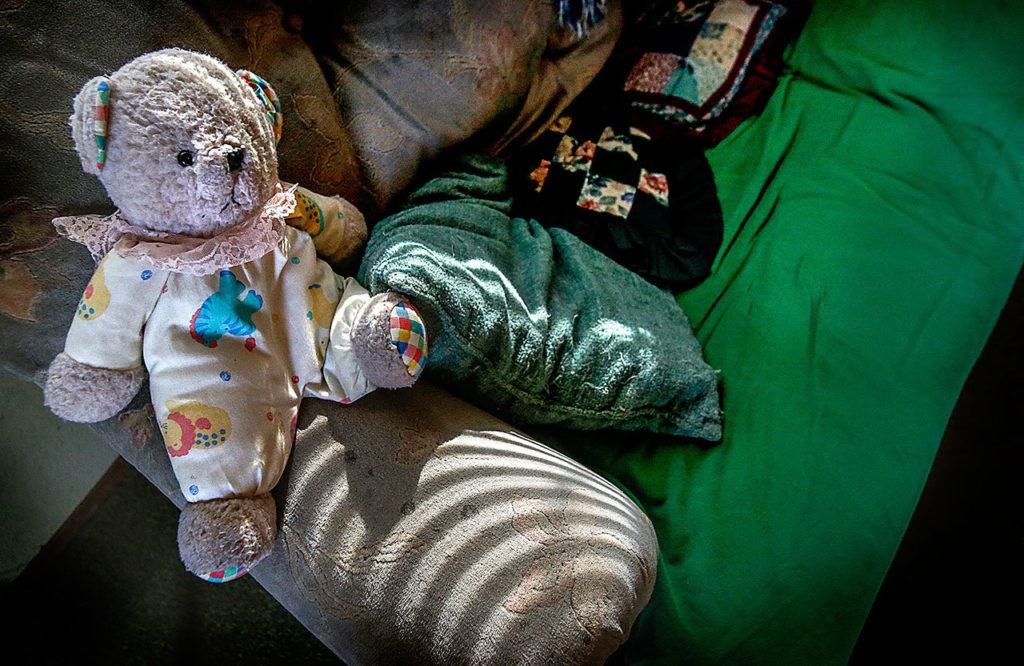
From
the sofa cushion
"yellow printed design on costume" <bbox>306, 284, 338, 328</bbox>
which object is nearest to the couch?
the sofa cushion

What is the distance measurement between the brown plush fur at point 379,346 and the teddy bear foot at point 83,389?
0.24 metres

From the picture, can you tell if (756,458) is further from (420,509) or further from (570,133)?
(570,133)

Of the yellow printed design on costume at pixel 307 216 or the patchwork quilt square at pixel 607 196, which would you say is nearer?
the yellow printed design on costume at pixel 307 216

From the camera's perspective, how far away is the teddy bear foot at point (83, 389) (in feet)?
2.00

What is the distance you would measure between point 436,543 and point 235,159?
439 millimetres

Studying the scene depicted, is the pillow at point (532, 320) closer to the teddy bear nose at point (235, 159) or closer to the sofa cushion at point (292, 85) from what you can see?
the sofa cushion at point (292, 85)

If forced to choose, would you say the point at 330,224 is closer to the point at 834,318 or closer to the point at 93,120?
the point at 93,120

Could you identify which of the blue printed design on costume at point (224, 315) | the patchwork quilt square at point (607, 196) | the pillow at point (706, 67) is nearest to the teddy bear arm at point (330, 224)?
the blue printed design on costume at point (224, 315)

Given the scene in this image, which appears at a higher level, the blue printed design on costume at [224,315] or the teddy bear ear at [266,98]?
the teddy bear ear at [266,98]

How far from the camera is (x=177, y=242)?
0.60 metres

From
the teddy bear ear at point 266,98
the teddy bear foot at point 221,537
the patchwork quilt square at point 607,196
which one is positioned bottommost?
the teddy bear foot at point 221,537

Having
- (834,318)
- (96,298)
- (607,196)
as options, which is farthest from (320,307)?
Answer: (834,318)

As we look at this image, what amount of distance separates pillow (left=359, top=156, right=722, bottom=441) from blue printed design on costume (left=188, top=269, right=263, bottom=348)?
150 millimetres

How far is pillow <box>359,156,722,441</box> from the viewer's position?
0.75 metres
